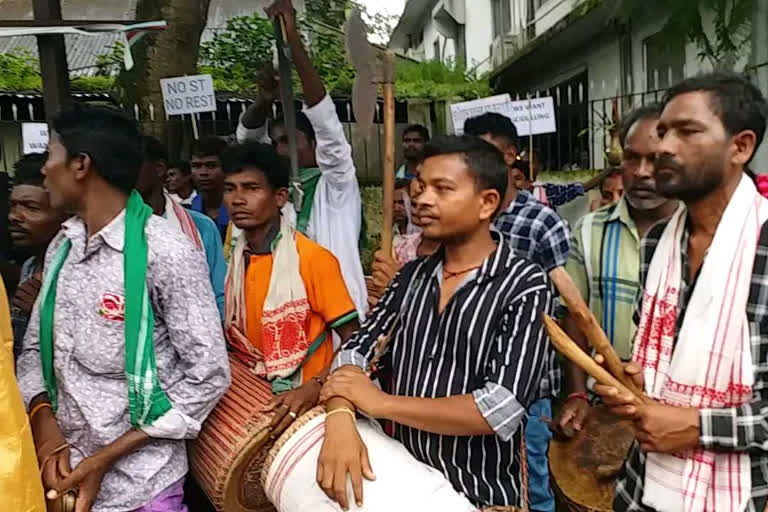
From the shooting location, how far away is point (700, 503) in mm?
1604

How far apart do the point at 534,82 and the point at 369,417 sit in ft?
42.4

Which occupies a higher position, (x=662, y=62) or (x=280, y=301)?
(x=662, y=62)

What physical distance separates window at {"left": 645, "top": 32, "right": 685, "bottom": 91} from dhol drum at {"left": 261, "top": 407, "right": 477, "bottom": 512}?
673 centimetres

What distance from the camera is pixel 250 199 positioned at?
284 cm

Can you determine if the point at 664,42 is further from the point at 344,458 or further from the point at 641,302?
the point at 344,458

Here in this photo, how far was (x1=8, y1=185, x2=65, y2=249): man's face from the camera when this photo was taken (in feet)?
8.64

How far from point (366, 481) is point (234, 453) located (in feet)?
1.95

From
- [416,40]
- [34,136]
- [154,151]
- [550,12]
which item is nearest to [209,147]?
[154,151]

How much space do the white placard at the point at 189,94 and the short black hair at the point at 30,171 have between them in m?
2.77

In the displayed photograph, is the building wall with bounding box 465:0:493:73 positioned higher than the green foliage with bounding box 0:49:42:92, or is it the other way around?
the building wall with bounding box 465:0:493:73

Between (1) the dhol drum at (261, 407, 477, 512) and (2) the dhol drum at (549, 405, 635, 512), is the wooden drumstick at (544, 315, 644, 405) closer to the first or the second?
(1) the dhol drum at (261, 407, 477, 512)

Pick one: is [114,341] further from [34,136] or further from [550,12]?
[550,12]

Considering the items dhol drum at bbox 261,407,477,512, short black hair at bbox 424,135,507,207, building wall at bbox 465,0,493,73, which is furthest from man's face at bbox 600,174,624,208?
building wall at bbox 465,0,493,73

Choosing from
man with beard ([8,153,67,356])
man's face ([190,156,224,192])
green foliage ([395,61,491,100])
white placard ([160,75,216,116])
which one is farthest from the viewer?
green foliage ([395,61,491,100])
